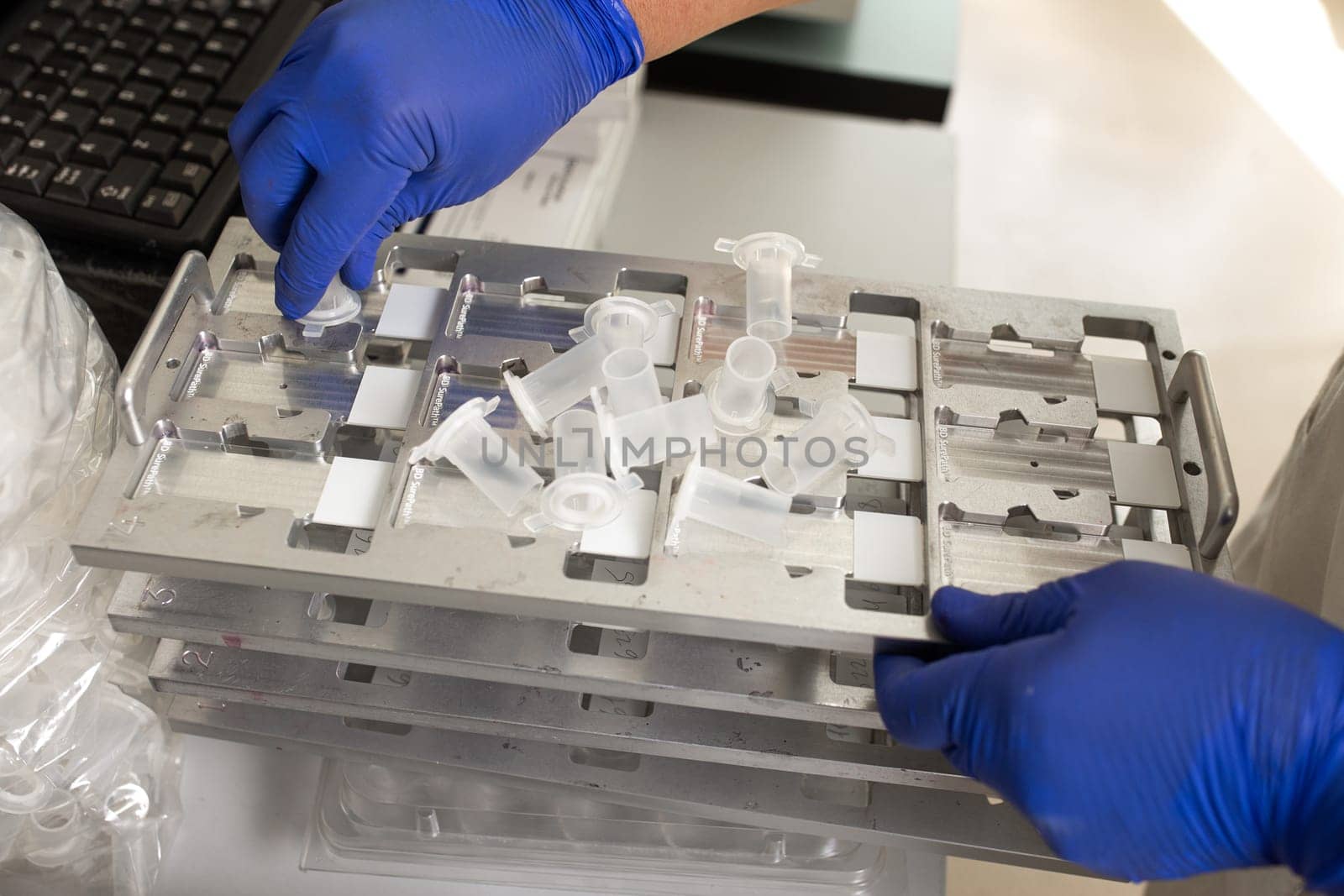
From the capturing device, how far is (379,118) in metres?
0.99

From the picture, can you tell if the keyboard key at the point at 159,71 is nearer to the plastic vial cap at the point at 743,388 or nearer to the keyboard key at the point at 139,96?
the keyboard key at the point at 139,96

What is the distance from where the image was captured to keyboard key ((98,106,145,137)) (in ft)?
4.58

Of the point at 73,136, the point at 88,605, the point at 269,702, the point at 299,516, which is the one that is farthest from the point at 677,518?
the point at 73,136

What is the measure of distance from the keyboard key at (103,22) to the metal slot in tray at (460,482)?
24.9 inches

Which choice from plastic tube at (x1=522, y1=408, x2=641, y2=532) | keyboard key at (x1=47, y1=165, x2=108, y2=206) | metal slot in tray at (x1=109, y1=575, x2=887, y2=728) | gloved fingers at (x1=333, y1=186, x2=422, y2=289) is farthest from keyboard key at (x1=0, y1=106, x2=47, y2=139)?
plastic tube at (x1=522, y1=408, x2=641, y2=532)

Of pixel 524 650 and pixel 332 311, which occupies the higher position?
pixel 332 311

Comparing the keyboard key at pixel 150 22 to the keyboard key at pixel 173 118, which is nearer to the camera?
the keyboard key at pixel 173 118

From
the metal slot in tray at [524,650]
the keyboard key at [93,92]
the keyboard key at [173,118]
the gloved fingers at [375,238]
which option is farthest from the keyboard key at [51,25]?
the metal slot in tray at [524,650]

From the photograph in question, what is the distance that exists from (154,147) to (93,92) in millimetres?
145

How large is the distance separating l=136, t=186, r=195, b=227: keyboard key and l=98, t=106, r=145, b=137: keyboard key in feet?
0.44

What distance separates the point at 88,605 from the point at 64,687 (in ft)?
0.26

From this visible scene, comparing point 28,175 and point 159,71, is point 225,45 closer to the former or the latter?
point 159,71

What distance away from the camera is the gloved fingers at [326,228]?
98 cm

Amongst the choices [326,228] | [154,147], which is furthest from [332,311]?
[154,147]
